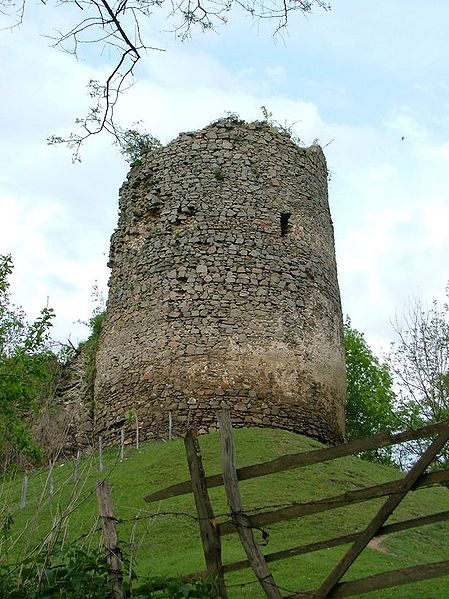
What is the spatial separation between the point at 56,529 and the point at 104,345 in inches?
457

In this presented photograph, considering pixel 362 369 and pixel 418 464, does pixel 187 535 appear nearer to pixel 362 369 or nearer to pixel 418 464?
pixel 418 464

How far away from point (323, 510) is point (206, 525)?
861 mm

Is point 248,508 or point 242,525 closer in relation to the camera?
point 242,525

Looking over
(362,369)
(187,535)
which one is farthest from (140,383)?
(362,369)

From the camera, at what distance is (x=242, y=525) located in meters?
5.75

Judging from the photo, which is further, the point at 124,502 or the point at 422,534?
the point at 124,502

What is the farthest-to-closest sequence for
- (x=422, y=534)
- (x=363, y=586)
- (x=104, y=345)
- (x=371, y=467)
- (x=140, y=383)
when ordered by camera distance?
(x=104, y=345)
(x=140, y=383)
(x=371, y=467)
(x=422, y=534)
(x=363, y=586)

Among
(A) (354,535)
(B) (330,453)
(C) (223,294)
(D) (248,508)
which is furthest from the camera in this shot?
(C) (223,294)

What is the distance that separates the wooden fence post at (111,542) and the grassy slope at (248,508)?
0.84 ft

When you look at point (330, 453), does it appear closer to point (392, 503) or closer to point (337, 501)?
point (337, 501)

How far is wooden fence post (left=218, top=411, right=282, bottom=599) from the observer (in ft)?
18.5

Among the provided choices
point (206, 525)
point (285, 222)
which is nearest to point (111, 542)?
point (206, 525)

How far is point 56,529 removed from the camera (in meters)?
5.79

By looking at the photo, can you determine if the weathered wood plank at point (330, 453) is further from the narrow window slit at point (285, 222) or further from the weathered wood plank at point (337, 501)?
the narrow window slit at point (285, 222)
